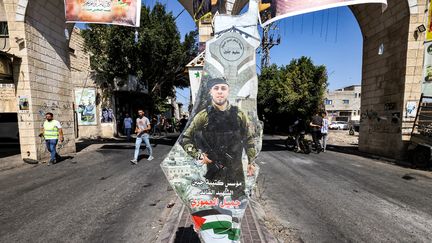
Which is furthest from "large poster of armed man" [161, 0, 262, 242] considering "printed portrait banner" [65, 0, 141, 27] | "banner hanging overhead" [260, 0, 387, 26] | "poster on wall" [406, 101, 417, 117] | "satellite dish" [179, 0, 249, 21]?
"poster on wall" [406, 101, 417, 117]

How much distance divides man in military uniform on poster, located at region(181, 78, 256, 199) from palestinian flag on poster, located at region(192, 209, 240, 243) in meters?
0.24

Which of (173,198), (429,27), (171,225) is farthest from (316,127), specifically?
(171,225)

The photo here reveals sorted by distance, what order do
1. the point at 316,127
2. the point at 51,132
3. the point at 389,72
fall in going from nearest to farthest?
the point at 51,132
the point at 389,72
the point at 316,127

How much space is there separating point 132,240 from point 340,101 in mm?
59377

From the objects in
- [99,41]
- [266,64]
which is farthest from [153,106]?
[266,64]

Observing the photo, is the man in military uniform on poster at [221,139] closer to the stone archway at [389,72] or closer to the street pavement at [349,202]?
the street pavement at [349,202]

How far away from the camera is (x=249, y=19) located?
2.31 meters

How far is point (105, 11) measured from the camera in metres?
8.22

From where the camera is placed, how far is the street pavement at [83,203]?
3484mm

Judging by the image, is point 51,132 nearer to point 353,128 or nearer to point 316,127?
point 316,127

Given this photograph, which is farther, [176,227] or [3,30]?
[3,30]

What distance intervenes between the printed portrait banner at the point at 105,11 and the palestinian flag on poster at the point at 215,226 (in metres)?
7.64

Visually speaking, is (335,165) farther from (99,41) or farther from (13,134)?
(99,41)

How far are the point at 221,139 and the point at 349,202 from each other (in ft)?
13.2
